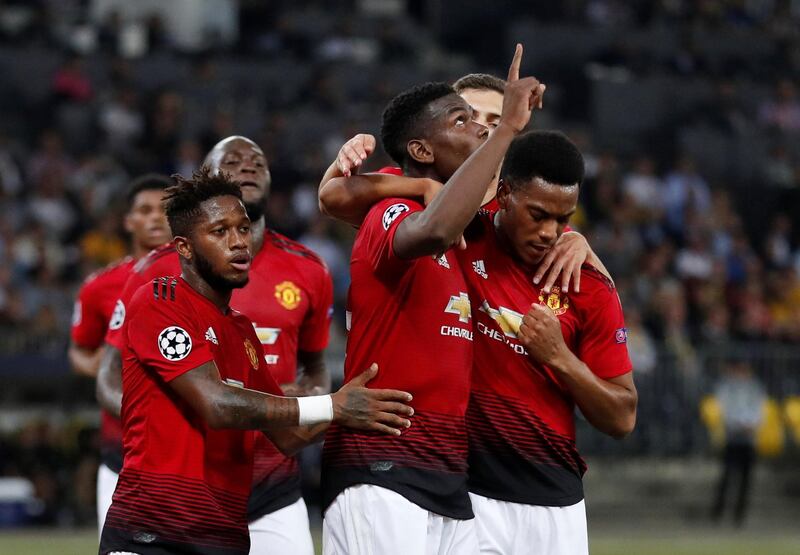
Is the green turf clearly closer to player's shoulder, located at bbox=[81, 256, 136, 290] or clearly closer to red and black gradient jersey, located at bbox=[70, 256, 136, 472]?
red and black gradient jersey, located at bbox=[70, 256, 136, 472]

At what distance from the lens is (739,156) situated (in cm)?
2459


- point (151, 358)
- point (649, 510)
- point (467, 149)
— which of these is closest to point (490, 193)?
point (467, 149)

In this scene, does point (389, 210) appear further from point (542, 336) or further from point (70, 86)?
point (70, 86)

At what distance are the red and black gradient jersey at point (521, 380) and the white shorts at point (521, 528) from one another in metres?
0.04

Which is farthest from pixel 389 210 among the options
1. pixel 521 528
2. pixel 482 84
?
pixel 521 528

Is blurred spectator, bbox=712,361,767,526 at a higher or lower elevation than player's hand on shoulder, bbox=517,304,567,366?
higher

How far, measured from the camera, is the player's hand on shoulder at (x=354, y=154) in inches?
219

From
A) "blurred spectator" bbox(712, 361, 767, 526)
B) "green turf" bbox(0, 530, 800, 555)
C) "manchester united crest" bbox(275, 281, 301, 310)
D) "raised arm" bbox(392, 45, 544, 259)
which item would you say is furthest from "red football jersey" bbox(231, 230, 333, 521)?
"blurred spectator" bbox(712, 361, 767, 526)

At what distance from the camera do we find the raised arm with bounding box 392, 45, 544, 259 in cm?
488

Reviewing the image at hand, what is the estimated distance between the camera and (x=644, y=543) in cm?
1518

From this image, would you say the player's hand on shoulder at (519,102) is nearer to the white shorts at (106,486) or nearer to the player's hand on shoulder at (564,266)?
the player's hand on shoulder at (564,266)

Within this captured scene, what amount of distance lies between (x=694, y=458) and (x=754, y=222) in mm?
6835

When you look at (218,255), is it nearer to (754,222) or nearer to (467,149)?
(467,149)

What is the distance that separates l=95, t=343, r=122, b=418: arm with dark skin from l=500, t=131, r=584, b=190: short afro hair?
2688 millimetres
